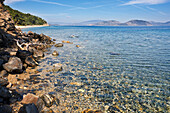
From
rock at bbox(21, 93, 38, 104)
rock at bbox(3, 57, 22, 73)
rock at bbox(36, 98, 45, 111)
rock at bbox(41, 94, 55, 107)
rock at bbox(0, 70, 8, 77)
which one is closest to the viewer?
rock at bbox(36, 98, 45, 111)

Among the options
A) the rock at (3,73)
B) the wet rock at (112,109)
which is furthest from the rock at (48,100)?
the rock at (3,73)

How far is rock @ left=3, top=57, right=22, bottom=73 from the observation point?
1073 cm

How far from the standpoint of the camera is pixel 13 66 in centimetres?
1098

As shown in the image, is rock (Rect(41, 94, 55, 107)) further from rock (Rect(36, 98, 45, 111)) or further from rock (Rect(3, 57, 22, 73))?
rock (Rect(3, 57, 22, 73))

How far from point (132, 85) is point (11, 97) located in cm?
916

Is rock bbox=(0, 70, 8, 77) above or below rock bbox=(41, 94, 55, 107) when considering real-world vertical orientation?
above

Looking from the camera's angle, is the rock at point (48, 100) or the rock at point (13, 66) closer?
the rock at point (48, 100)

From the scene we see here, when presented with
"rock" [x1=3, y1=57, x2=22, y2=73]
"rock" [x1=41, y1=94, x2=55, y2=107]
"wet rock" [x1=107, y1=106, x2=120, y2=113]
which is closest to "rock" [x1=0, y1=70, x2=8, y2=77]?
"rock" [x1=3, y1=57, x2=22, y2=73]

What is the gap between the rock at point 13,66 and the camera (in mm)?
10734

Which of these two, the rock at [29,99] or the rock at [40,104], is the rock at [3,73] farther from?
the rock at [40,104]

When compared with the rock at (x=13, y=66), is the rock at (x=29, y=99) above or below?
below

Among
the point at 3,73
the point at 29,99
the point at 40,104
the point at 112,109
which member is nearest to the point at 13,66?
the point at 3,73

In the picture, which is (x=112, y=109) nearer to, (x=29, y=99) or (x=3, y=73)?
(x=29, y=99)

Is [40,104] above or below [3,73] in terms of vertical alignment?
below
